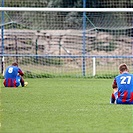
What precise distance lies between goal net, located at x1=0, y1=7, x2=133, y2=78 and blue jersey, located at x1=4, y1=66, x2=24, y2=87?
610cm

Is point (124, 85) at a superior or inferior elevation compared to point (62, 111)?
superior

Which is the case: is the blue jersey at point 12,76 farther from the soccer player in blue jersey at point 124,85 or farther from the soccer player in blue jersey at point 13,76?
the soccer player in blue jersey at point 124,85

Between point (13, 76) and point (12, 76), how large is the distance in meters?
0.04

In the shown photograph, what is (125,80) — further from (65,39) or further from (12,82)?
(65,39)

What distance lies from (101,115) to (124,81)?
2164 mm

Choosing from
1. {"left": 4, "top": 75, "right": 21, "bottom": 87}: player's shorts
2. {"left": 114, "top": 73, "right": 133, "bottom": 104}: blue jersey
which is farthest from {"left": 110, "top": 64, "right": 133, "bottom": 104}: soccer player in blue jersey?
{"left": 4, "top": 75, "right": 21, "bottom": 87}: player's shorts

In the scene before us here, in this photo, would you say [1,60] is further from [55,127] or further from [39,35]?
[55,127]

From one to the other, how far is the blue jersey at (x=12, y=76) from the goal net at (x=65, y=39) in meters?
6.10

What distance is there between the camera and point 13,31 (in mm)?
31125

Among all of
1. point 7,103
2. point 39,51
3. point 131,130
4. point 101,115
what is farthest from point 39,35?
point 131,130

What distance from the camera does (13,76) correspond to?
2283 centimetres

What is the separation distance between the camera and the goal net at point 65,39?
30.3 metres

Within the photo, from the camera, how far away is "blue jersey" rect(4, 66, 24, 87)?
73.4 ft

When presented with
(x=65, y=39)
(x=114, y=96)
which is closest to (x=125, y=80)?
(x=114, y=96)
